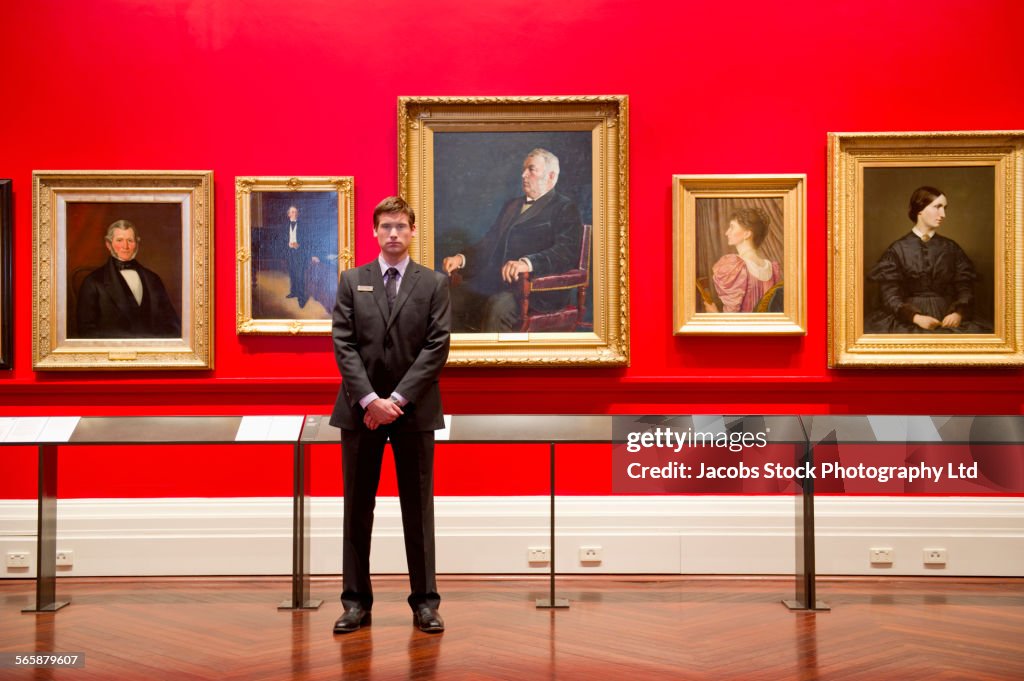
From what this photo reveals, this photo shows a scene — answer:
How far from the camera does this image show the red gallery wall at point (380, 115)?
5750mm

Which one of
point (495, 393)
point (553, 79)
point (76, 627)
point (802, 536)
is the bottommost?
point (76, 627)

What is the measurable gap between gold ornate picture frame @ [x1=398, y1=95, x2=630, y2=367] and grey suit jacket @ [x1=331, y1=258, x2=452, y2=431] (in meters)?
1.08

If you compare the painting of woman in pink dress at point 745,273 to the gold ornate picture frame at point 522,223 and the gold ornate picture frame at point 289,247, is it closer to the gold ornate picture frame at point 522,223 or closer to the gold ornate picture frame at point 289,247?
the gold ornate picture frame at point 522,223

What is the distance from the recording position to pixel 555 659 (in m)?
4.13

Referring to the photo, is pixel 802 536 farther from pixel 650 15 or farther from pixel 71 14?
pixel 71 14

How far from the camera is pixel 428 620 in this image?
455 cm

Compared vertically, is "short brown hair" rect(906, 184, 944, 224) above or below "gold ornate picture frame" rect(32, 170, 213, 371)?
above

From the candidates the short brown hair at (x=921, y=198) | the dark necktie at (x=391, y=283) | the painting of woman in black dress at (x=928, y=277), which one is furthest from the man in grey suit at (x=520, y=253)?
the short brown hair at (x=921, y=198)

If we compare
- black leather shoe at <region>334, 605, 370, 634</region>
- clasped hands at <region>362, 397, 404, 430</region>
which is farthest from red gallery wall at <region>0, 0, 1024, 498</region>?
black leather shoe at <region>334, 605, 370, 634</region>

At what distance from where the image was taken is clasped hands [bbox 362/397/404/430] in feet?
14.4

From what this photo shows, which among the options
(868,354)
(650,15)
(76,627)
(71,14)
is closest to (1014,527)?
(868,354)

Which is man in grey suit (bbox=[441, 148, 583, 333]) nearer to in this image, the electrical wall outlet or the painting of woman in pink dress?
the painting of woman in pink dress

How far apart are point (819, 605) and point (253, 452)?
370 centimetres

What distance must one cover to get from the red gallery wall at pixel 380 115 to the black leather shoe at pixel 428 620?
1.51 m
